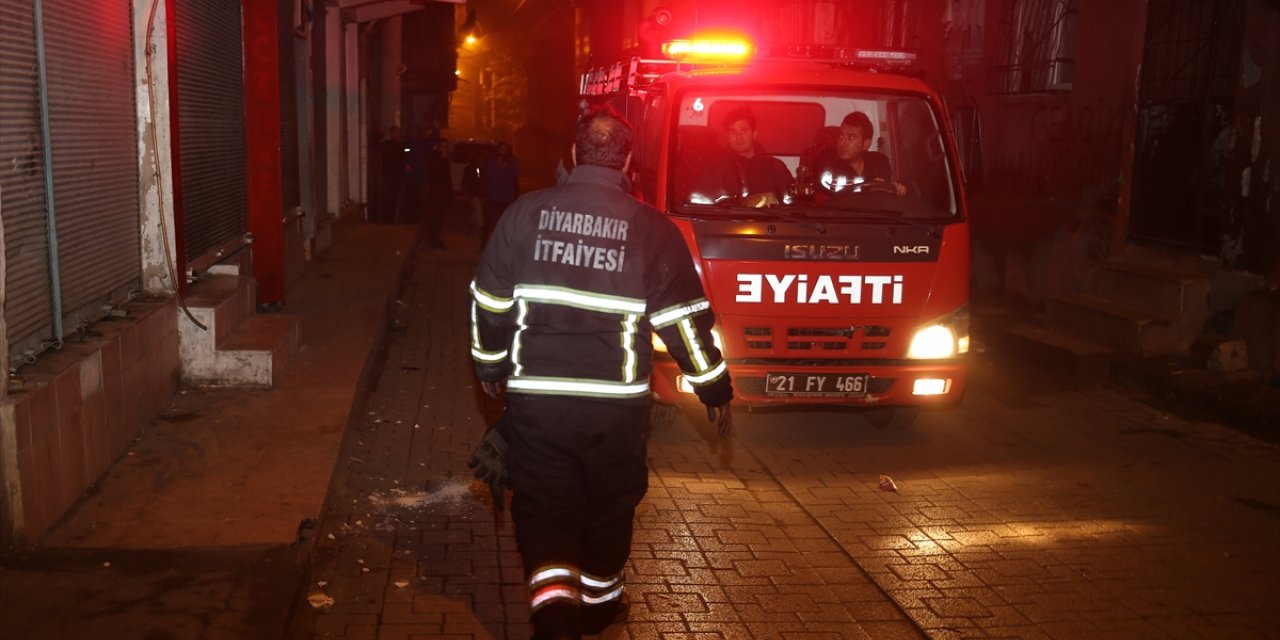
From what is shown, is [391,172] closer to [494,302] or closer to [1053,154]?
[1053,154]

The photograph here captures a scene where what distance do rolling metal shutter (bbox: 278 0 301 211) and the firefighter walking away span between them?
9.63 m

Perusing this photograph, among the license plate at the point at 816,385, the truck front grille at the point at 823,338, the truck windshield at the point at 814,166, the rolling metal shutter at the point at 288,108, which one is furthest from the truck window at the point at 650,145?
the rolling metal shutter at the point at 288,108

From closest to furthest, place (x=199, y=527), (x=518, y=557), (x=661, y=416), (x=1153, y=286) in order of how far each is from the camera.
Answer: (x=199, y=527), (x=518, y=557), (x=661, y=416), (x=1153, y=286)

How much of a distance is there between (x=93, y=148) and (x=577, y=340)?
3854 mm

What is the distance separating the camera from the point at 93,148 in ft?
22.4

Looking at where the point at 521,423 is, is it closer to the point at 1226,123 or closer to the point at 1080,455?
the point at 1080,455

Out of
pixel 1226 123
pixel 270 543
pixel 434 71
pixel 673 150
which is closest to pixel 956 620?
pixel 270 543

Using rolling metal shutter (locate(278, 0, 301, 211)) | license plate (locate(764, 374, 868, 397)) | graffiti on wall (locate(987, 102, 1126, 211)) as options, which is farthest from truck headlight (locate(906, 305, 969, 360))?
rolling metal shutter (locate(278, 0, 301, 211))

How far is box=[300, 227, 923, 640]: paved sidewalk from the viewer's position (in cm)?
510

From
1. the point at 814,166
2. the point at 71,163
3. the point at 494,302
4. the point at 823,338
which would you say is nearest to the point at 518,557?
the point at 494,302

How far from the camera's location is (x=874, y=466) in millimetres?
7758

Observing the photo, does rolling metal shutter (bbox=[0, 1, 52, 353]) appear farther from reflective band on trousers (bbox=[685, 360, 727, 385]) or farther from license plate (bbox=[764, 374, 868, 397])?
license plate (bbox=[764, 374, 868, 397])

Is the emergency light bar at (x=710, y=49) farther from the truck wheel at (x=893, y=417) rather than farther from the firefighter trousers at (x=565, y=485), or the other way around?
the firefighter trousers at (x=565, y=485)

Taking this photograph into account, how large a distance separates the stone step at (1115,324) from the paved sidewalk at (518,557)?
4.53 metres
